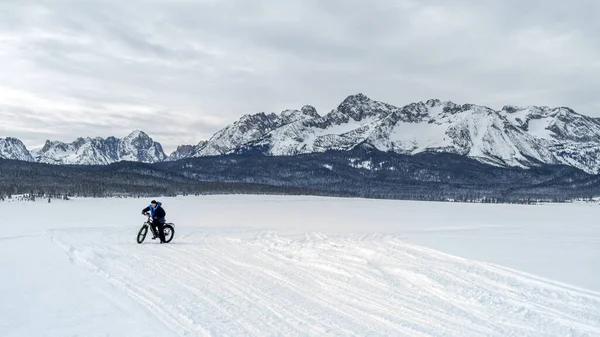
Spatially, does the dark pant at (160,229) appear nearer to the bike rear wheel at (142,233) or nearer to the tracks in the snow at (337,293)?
the bike rear wheel at (142,233)

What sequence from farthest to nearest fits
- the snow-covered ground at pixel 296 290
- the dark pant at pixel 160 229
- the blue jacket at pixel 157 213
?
the blue jacket at pixel 157 213, the dark pant at pixel 160 229, the snow-covered ground at pixel 296 290

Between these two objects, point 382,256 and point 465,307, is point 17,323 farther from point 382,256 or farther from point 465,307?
point 382,256

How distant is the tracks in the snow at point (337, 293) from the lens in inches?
373

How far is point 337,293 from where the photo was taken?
40.0ft

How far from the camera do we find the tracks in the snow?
31.1 feet

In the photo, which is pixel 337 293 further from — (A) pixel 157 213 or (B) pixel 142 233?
(B) pixel 142 233

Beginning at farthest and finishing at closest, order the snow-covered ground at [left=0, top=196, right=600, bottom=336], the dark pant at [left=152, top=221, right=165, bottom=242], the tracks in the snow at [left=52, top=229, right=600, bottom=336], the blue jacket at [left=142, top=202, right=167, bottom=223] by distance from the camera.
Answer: the blue jacket at [left=142, top=202, right=167, bottom=223] → the dark pant at [left=152, top=221, right=165, bottom=242] → the tracks in the snow at [left=52, top=229, right=600, bottom=336] → the snow-covered ground at [left=0, top=196, right=600, bottom=336]

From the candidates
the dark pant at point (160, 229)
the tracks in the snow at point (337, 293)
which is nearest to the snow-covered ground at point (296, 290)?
the tracks in the snow at point (337, 293)

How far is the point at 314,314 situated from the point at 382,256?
906cm

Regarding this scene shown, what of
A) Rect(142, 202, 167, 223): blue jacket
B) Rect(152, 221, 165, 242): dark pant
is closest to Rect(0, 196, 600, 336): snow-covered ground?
Rect(152, 221, 165, 242): dark pant

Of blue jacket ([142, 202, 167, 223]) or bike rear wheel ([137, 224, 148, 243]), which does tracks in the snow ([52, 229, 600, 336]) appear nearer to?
bike rear wheel ([137, 224, 148, 243])

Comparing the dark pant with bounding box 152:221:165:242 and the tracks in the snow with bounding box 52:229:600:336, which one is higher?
the dark pant with bounding box 152:221:165:242

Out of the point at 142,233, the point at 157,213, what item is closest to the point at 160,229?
the point at 157,213

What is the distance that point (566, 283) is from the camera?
13.4m
